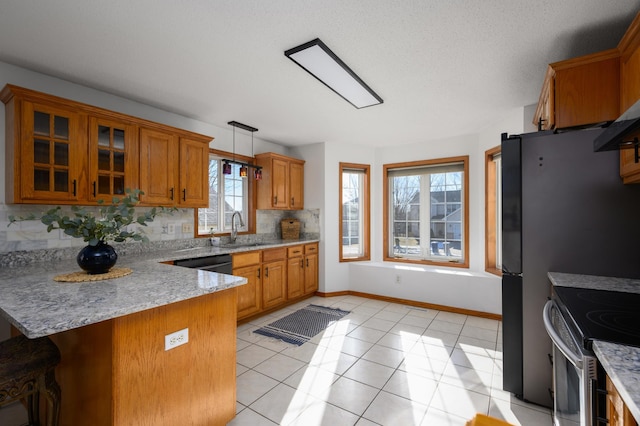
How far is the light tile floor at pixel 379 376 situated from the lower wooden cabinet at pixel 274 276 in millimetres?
287

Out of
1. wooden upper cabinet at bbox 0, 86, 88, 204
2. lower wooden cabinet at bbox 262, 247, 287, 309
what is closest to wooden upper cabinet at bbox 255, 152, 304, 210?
lower wooden cabinet at bbox 262, 247, 287, 309

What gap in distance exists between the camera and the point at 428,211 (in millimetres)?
4496

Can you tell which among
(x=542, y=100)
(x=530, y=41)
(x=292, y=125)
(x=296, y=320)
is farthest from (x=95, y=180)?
(x=542, y=100)

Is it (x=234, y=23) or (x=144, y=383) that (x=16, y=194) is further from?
(x=234, y=23)

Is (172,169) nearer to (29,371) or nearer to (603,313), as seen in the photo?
(29,371)

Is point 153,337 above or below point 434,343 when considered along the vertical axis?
above

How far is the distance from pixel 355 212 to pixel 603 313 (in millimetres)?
3798

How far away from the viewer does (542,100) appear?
95.0 inches

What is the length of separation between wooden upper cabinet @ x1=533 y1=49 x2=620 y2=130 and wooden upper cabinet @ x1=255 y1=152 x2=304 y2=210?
321cm

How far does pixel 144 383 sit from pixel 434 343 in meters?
2.58

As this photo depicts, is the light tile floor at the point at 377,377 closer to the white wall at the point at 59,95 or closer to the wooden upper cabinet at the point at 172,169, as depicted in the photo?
the white wall at the point at 59,95

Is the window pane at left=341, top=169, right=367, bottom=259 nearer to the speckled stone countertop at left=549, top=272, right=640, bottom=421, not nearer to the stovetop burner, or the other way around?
the stovetop burner

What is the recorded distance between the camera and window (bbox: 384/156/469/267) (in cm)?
425

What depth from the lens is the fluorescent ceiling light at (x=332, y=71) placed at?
80.2 inches
